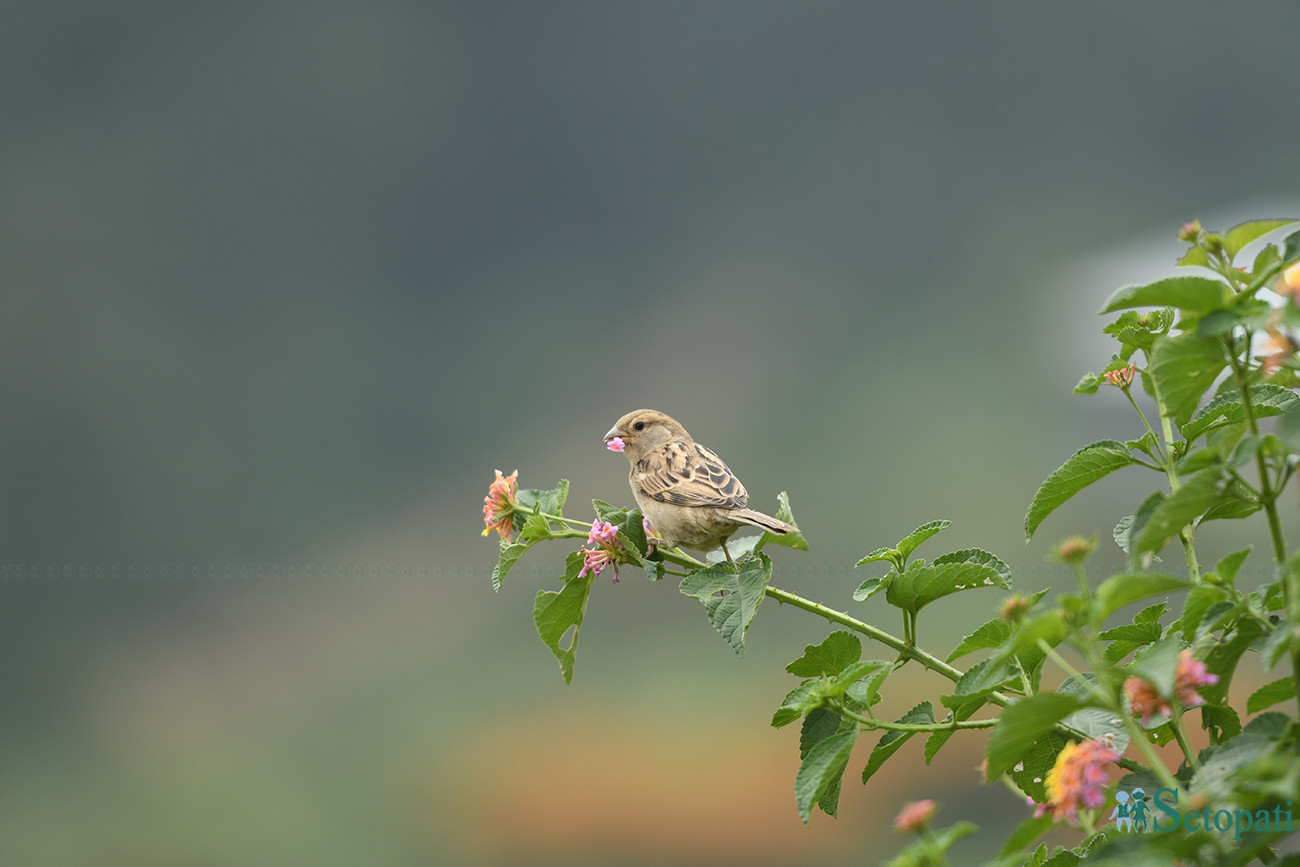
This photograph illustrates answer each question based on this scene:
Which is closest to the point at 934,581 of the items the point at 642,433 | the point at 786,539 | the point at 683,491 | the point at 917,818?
the point at 786,539

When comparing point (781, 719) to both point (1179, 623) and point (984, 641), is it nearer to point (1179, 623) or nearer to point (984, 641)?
point (984, 641)

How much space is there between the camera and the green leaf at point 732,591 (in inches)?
26.4

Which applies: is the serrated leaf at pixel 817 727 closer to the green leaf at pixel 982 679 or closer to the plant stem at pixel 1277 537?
the green leaf at pixel 982 679

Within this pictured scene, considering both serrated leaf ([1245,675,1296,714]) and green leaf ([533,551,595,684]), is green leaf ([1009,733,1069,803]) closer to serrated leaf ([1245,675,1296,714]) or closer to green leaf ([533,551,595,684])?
serrated leaf ([1245,675,1296,714])

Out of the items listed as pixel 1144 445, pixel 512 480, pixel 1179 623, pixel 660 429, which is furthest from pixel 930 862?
pixel 660 429

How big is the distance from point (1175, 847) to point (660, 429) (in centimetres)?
87

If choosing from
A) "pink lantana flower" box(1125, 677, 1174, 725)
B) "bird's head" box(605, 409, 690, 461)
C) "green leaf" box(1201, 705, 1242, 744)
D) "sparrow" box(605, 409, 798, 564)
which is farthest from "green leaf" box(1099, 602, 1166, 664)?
"bird's head" box(605, 409, 690, 461)

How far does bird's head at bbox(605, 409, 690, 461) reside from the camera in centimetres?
119

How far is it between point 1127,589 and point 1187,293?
149 mm

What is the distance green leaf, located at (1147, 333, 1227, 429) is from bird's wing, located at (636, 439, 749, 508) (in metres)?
0.48

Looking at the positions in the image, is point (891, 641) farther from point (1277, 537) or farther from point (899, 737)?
point (1277, 537)

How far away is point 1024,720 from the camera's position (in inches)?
16.4

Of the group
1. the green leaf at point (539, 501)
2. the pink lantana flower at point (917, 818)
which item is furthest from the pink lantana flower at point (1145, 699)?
the green leaf at point (539, 501)

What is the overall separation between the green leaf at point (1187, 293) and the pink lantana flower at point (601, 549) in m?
0.39
